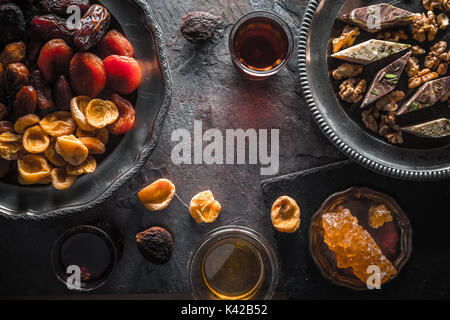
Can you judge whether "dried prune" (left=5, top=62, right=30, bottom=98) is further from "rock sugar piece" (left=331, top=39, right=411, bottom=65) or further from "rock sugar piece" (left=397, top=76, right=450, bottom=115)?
"rock sugar piece" (left=397, top=76, right=450, bottom=115)

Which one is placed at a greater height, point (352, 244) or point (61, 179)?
point (61, 179)

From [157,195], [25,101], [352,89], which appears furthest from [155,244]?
[352,89]

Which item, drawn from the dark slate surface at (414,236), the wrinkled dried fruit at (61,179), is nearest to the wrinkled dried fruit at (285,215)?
the dark slate surface at (414,236)

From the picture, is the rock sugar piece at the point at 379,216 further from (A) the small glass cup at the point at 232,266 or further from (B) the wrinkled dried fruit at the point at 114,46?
(B) the wrinkled dried fruit at the point at 114,46

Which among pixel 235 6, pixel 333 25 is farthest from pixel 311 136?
pixel 235 6

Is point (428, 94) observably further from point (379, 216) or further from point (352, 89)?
point (379, 216)

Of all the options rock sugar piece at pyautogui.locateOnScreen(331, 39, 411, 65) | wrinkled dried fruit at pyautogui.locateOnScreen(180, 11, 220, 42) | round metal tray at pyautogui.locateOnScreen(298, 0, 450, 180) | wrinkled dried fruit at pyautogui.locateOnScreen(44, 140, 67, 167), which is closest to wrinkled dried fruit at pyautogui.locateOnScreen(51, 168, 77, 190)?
wrinkled dried fruit at pyautogui.locateOnScreen(44, 140, 67, 167)
